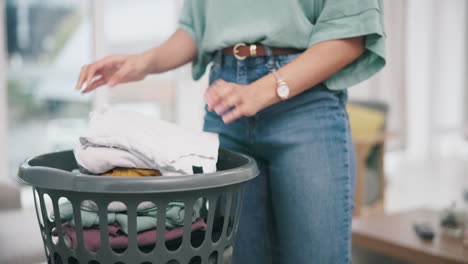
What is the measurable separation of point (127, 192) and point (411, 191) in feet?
13.5

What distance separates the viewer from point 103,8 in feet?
11.1

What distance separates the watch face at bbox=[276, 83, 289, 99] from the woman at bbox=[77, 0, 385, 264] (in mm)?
18

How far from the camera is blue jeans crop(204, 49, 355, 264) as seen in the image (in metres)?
0.93

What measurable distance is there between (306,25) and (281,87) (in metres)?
0.16

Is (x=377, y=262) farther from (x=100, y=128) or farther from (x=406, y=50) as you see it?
(x=406, y=50)

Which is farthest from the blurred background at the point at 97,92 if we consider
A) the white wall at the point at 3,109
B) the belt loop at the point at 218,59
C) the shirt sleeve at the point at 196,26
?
the belt loop at the point at 218,59

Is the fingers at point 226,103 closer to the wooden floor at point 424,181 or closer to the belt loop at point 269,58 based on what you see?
the belt loop at point 269,58

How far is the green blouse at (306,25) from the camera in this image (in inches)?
35.8

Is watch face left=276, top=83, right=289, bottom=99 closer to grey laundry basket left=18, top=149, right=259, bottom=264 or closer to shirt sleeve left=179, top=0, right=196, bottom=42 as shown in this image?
grey laundry basket left=18, top=149, right=259, bottom=264

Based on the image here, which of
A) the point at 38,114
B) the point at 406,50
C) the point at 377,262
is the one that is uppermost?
the point at 406,50

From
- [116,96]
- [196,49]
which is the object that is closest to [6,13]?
[116,96]

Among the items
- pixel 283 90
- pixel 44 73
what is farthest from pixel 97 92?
pixel 283 90

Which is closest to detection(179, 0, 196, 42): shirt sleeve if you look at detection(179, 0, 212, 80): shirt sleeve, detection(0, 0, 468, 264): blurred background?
detection(179, 0, 212, 80): shirt sleeve

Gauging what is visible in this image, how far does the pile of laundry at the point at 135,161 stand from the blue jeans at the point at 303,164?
173 millimetres
